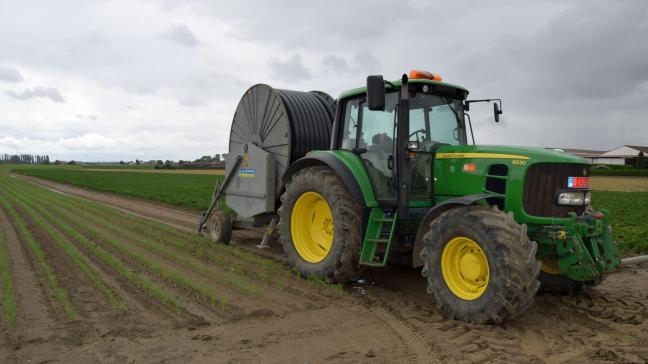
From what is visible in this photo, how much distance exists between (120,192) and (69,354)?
2123 cm

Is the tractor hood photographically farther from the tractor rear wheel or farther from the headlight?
the tractor rear wheel

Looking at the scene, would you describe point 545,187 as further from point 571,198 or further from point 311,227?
point 311,227

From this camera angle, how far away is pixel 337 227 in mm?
5988

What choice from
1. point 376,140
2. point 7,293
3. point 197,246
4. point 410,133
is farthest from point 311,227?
point 7,293

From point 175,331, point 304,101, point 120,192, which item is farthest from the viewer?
point 120,192

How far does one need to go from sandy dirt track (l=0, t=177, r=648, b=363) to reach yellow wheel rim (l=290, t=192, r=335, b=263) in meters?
0.80

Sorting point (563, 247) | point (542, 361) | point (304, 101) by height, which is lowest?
point (542, 361)

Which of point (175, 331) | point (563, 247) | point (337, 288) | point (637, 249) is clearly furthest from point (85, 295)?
point (637, 249)

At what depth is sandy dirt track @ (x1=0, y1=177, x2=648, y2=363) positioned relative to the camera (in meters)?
3.98

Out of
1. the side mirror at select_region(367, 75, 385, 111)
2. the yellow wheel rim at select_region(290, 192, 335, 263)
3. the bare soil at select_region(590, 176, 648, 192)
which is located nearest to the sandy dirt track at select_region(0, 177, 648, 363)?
the yellow wheel rim at select_region(290, 192, 335, 263)

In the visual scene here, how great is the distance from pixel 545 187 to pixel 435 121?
1.55 m

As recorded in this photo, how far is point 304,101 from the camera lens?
8352mm

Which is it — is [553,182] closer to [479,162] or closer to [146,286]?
[479,162]

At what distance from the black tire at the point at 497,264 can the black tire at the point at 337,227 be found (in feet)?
4.43
